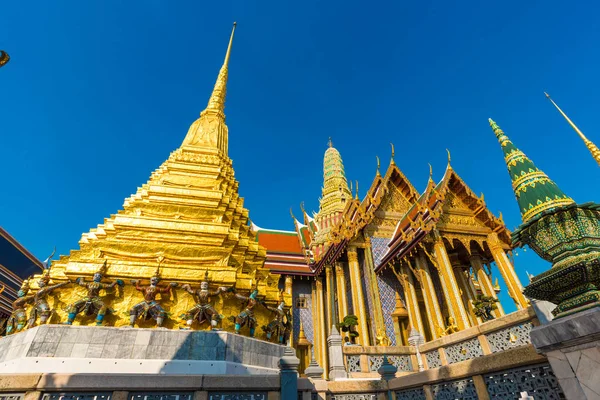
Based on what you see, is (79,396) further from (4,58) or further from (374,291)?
(374,291)

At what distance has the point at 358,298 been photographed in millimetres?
11578

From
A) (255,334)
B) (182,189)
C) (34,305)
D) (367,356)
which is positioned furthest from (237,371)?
(182,189)

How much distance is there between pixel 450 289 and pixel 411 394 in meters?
6.78

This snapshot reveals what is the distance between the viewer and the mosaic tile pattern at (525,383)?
2676 millimetres

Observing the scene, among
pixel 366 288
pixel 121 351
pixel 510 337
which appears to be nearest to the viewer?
pixel 510 337

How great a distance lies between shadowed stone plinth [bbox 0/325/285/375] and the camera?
5453 millimetres

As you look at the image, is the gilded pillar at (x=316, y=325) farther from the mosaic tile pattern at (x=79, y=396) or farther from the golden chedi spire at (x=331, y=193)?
the mosaic tile pattern at (x=79, y=396)

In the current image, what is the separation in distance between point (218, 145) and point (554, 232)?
1243 cm

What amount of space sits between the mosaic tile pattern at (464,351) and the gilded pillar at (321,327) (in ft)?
25.1

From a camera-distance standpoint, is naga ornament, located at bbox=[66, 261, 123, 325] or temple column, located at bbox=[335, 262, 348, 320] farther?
temple column, located at bbox=[335, 262, 348, 320]

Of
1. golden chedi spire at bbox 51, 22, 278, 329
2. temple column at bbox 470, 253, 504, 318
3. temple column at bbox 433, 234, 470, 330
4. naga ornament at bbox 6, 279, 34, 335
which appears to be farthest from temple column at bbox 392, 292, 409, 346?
naga ornament at bbox 6, 279, 34, 335

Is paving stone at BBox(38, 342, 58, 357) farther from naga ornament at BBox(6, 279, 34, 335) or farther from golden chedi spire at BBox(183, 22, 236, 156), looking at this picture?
golden chedi spire at BBox(183, 22, 236, 156)

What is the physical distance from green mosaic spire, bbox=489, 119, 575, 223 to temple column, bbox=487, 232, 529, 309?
8.73 m

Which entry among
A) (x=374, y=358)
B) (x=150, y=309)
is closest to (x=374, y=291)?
(x=374, y=358)
